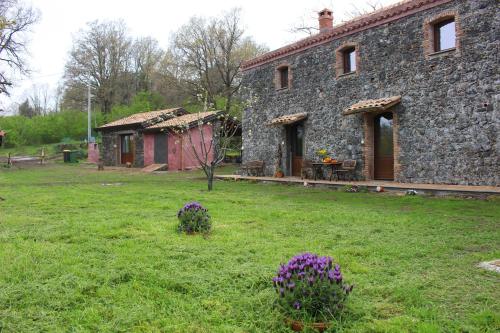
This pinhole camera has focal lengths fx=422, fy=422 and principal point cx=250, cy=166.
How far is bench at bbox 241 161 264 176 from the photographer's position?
17.8 meters

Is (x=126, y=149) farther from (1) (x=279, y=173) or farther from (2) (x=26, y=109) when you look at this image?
(2) (x=26, y=109)

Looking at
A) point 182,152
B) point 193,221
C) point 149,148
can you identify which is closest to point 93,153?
point 149,148

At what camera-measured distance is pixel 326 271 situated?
3.09 m

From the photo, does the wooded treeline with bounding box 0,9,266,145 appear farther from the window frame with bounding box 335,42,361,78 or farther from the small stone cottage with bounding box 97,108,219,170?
the window frame with bounding box 335,42,361,78

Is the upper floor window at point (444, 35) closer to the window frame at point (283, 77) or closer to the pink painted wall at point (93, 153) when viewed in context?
the window frame at point (283, 77)

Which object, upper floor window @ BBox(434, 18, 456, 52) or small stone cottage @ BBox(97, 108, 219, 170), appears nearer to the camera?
upper floor window @ BBox(434, 18, 456, 52)

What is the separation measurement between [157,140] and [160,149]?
2.06 ft

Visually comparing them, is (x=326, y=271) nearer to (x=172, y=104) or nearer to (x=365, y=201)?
(x=365, y=201)

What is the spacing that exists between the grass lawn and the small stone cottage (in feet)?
47.8

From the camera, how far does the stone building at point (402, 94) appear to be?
1074 centimetres

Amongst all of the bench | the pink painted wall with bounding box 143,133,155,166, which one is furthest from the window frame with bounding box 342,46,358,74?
the pink painted wall with bounding box 143,133,155,166

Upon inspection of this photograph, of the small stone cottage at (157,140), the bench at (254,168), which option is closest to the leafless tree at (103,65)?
the small stone cottage at (157,140)

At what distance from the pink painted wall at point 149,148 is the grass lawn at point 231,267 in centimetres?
1692

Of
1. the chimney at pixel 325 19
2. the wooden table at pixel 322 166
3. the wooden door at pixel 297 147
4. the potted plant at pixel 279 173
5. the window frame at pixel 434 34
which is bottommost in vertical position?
the potted plant at pixel 279 173
